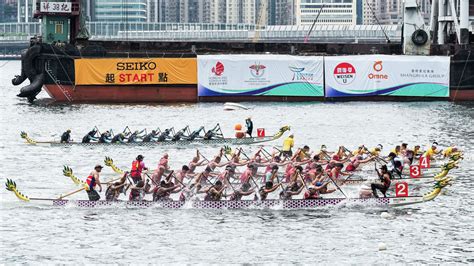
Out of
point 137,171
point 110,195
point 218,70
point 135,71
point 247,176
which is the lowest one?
point 110,195

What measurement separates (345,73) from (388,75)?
4173mm

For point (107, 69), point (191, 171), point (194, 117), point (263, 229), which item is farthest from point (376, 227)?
point (107, 69)

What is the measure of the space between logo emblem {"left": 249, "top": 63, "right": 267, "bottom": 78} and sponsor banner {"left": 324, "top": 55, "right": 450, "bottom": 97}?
20.3ft

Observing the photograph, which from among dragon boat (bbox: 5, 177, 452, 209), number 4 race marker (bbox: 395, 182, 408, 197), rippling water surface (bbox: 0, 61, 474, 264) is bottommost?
rippling water surface (bbox: 0, 61, 474, 264)

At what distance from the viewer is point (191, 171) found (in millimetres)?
49844

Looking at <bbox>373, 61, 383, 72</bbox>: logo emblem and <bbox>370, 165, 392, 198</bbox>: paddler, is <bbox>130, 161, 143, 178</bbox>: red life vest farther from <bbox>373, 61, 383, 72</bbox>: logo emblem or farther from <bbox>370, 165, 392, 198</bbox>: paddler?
<bbox>373, 61, 383, 72</bbox>: logo emblem

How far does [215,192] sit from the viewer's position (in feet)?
150

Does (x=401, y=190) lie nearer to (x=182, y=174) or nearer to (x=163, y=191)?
(x=182, y=174)

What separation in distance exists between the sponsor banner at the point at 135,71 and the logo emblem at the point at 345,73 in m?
13.9

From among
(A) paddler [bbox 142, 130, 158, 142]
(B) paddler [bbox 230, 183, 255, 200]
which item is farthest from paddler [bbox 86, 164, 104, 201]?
(A) paddler [bbox 142, 130, 158, 142]

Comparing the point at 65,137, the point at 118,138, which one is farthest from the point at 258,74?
the point at 118,138

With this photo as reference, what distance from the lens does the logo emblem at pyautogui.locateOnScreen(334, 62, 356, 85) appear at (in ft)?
334

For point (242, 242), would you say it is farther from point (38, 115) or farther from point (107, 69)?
point (107, 69)

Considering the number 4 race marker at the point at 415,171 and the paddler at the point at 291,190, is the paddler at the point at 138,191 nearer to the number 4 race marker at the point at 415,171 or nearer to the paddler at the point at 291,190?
the paddler at the point at 291,190
